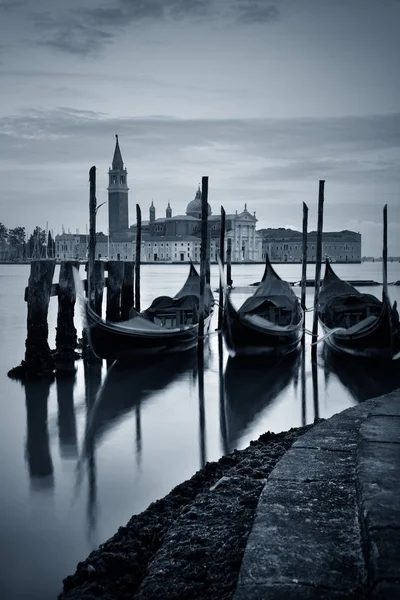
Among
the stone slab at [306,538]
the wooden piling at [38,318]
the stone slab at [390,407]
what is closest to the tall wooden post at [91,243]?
the wooden piling at [38,318]

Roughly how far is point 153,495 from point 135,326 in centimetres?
416

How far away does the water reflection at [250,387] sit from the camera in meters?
5.56

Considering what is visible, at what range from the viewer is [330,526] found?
2.04 meters

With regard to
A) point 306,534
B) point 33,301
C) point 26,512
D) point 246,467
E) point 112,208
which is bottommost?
point 26,512

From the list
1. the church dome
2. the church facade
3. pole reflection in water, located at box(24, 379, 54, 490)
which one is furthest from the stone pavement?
the church dome

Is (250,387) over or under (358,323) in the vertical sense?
under

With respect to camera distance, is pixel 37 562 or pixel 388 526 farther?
pixel 37 562

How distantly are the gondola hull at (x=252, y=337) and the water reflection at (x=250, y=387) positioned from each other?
152 mm

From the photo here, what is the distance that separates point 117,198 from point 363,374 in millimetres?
71892

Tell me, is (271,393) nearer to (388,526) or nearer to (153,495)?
(153,495)

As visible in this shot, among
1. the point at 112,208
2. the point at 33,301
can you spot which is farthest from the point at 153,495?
the point at 112,208

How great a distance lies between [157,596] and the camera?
200 centimetres

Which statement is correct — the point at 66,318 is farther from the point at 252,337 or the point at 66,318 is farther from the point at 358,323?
the point at 358,323

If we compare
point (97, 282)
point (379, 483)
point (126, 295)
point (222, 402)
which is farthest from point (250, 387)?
point (379, 483)
